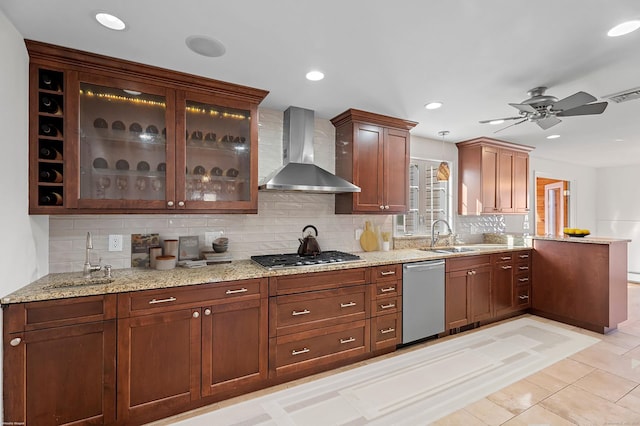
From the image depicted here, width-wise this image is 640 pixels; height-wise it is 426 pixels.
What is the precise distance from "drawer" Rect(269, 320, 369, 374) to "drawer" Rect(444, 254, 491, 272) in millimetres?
1291

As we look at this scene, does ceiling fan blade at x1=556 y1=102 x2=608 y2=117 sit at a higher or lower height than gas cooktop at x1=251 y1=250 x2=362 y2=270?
higher

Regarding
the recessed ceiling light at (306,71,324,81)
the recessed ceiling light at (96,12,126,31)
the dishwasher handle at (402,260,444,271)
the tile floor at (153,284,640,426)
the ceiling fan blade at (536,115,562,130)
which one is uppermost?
the recessed ceiling light at (306,71,324,81)

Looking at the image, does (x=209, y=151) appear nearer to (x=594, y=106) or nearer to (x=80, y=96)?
(x=80, y=96)

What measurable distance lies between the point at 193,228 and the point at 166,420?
1463 mm

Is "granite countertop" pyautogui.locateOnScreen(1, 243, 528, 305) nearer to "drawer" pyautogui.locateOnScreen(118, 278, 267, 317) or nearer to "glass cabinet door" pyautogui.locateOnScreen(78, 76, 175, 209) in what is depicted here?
"drawer" pyautogui.locateOnScreen(118, 278, 267, 317)

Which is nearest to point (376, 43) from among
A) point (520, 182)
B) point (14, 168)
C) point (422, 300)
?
point (14, 168)

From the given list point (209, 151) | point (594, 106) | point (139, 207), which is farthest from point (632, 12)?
point (139, 207)

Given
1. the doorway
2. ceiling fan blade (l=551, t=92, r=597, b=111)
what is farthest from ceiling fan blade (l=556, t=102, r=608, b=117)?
the doorway

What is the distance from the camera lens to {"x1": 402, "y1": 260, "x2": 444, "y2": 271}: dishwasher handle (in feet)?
10.4

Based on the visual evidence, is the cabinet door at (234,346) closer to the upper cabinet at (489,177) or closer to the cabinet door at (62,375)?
the cabinet door at (62,375)

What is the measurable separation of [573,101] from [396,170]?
5.49 ft

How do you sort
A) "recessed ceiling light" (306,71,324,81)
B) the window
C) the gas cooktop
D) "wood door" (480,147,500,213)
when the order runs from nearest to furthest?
"recessed ceiling light" (306,71,324,81) → the gas cooktop → the window → "wood door" (480,147,500,213)

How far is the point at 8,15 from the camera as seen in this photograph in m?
1.71

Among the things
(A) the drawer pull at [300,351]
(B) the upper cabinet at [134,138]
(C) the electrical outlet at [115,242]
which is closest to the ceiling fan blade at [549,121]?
(B) the upper cabinet at [134,138]
